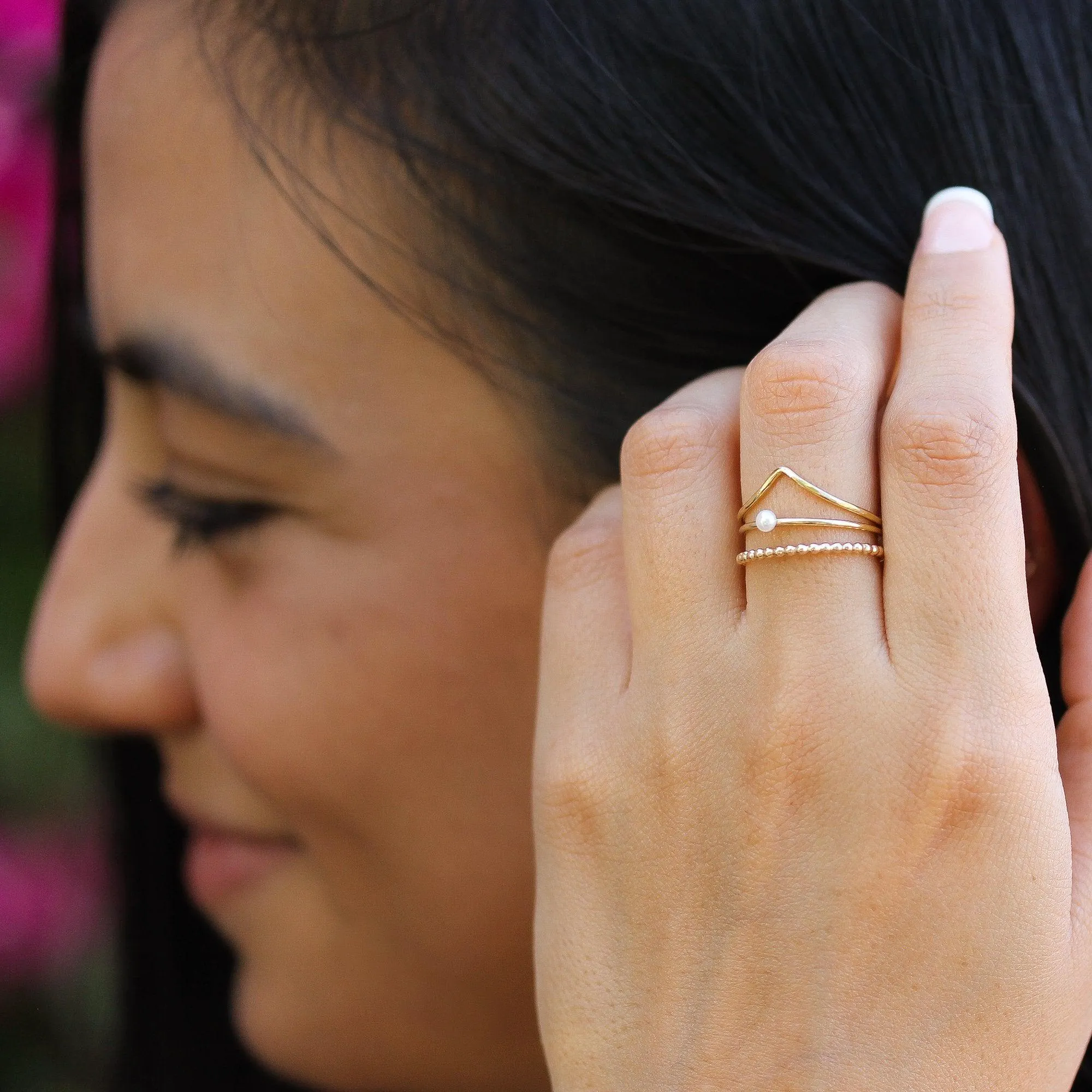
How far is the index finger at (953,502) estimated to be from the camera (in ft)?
2.79

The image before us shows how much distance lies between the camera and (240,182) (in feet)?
3.99

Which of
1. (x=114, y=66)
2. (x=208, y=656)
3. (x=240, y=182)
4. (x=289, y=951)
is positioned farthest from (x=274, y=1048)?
(x=114, y=66)

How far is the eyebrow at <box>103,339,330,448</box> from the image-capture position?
120cm

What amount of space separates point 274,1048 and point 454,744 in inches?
21.3

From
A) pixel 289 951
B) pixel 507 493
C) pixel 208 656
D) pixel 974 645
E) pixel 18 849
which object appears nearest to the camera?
pixel 974 645

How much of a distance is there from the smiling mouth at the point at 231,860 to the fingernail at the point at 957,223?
0.94m

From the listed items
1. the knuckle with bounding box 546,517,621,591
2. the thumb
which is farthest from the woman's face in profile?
the thumb

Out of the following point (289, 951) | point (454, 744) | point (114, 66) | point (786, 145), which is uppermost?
point (114, 66)

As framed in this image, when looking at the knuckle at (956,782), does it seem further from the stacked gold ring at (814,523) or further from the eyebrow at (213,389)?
the eyebrow at (213,389)

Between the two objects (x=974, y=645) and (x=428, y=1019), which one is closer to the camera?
(x=974, y=645)

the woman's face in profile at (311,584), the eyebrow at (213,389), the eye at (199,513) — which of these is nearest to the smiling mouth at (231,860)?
the woman's face in profile at (311,584)

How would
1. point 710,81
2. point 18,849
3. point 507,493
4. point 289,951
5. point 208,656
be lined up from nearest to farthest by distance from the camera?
point 710,81 → point 507,493 → point 208,656 → point 289,951 → point 18,849

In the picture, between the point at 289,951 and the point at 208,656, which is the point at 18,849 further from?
the point at 208,656

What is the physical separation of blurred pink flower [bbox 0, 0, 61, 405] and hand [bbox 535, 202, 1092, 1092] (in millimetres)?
1381
